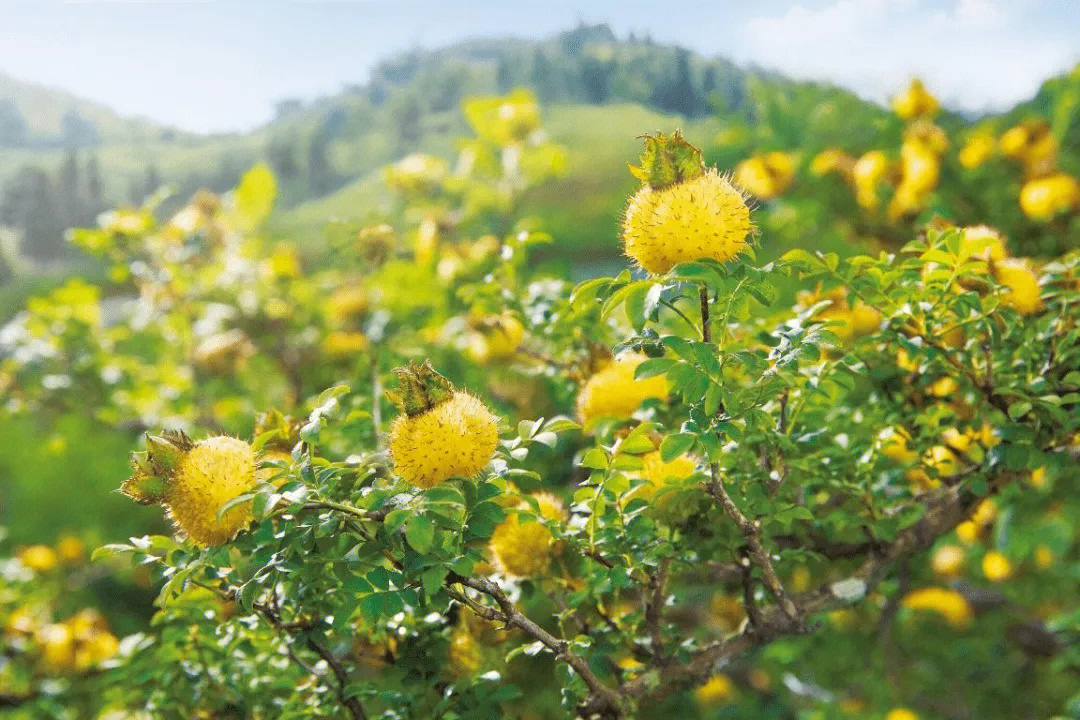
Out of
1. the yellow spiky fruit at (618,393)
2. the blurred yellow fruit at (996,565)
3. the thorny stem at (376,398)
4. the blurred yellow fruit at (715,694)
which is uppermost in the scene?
the yellow spiky fruit at (618,393)

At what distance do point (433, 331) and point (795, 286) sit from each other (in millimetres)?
693

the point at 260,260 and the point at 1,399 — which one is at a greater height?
the point at 260,260

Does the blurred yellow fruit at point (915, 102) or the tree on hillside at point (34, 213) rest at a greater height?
the blurred yellow fruit at point (915, 102)

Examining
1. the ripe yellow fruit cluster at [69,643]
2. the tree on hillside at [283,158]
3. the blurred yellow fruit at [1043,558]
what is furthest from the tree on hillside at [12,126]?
the blurred yellow fruit at [1043,558]

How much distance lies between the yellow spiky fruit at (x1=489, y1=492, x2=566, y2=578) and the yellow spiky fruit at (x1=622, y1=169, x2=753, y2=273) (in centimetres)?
30

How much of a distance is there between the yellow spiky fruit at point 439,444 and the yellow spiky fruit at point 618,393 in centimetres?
26

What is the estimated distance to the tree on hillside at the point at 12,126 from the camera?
10.3ft

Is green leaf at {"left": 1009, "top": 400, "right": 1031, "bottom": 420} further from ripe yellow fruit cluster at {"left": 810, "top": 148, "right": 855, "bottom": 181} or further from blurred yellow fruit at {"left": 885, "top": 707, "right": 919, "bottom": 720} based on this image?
ripe yellow fruit cluster at {"left": 810, "top": 148, "right": 855, "bottom": 181}

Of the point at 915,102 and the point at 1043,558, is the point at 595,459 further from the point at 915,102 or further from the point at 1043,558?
the point at 1043,558

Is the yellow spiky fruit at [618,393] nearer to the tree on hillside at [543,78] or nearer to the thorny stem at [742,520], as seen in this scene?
the thorny stem at [742,520]

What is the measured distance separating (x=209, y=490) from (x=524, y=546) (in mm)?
296

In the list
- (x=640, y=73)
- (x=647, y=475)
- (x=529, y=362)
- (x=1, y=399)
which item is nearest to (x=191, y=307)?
(x=1, y=399)

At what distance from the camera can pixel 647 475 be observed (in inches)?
31.9

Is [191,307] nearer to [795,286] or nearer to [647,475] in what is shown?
[795,286]
